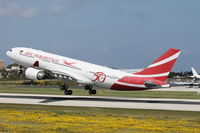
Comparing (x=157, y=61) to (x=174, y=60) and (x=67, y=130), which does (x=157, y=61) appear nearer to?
(x=174, y=60)

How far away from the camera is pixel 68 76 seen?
54.9 metres

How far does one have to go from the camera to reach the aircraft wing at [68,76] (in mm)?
54312

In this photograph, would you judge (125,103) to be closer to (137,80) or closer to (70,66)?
(137,80)

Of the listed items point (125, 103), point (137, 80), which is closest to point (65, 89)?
point (125, 103)

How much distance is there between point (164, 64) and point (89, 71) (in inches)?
498

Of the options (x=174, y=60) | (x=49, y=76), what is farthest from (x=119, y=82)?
(x=49, y=76)

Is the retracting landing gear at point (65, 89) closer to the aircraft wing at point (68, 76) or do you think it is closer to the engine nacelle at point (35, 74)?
the aircraft wing at point (68, 76)

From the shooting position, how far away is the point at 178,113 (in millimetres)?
36344

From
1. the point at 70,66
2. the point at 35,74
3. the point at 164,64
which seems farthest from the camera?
the point at 70,66

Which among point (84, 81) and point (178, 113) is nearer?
point (178, 113)

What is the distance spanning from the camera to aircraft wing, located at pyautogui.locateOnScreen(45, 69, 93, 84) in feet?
178

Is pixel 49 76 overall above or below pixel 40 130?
above

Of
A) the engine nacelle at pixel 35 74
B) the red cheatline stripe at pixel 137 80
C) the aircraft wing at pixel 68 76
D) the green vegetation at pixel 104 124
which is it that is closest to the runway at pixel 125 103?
the red cheatline stripe at pixel 137 80

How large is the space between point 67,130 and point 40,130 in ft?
6.19
